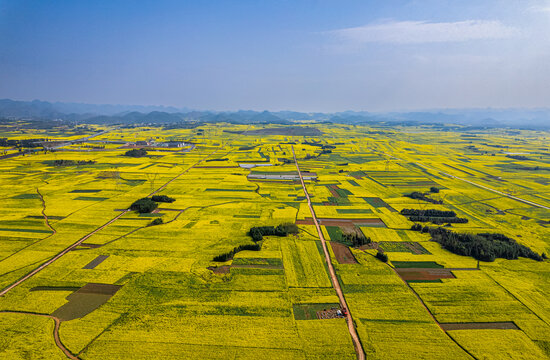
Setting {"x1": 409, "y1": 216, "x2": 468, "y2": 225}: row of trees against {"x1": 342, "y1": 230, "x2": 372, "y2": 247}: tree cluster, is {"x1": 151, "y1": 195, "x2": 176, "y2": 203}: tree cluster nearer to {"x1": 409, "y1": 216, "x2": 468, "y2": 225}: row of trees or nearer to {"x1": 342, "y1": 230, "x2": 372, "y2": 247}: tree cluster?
{"x1": 342, "y1": 230, "x2": 372, "y2": 247}: tree cluster

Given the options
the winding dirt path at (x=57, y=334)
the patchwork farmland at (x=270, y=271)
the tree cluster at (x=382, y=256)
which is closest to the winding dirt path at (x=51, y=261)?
the patchwork farmland at (x=270, y=271)

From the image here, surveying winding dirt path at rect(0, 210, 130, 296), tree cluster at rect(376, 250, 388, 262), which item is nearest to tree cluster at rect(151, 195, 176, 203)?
winding dirt path at rect(0, 210, 130, 296)

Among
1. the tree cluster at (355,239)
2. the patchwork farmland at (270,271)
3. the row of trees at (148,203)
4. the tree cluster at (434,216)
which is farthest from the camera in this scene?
the row of trees at (148,203)

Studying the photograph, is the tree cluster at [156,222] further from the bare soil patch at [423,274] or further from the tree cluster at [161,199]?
the bare soil patch at [423,274]

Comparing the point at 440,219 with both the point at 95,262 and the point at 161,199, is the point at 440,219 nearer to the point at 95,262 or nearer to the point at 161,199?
the point at 95,262

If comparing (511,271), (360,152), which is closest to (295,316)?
(511,271)
